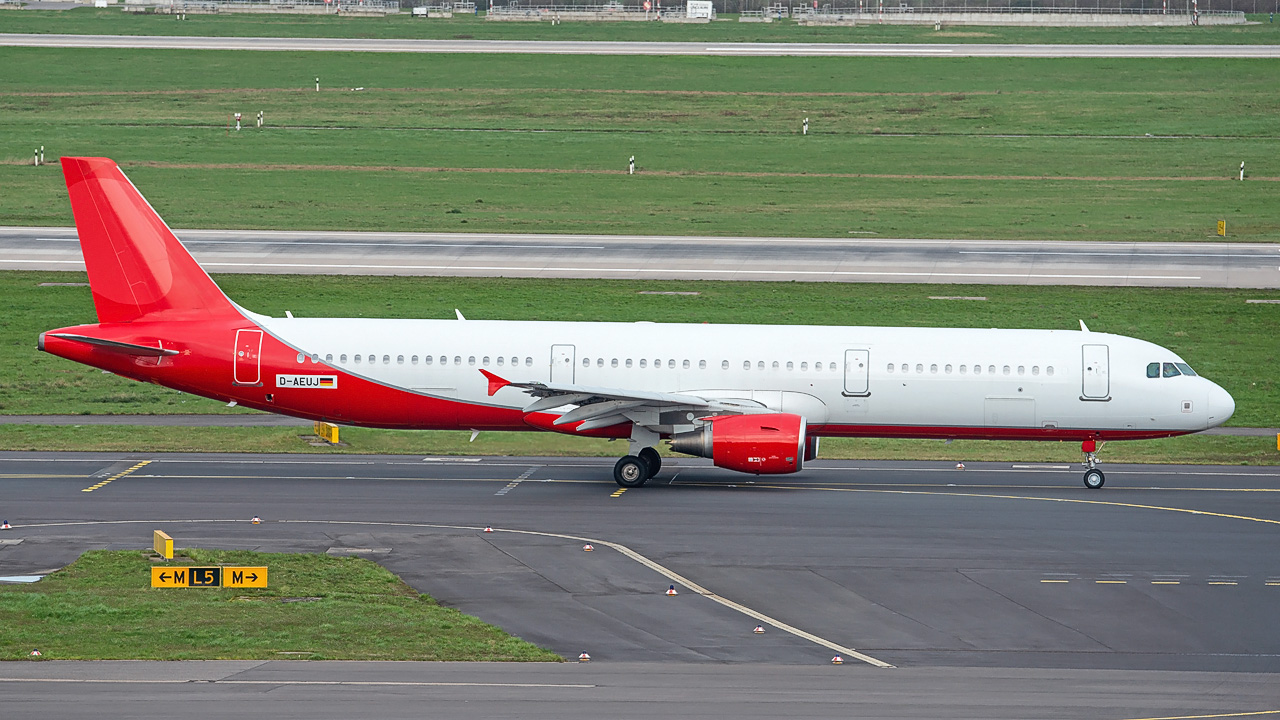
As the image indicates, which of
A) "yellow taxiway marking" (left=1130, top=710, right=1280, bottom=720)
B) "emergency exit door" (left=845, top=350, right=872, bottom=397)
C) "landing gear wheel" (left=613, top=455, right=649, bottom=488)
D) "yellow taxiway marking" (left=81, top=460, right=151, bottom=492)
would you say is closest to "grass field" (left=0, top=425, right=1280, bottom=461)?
"yellow taxiway marking" (left=81, top=460, right=151, bottom=492)

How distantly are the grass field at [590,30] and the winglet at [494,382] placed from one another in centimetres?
10538

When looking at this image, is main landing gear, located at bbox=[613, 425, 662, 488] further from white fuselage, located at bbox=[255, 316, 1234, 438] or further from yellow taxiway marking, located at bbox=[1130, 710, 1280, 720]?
yellow taxiway marking, located at bbox=[1130, 710, 1280, 720]

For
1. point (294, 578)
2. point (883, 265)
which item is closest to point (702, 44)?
point (883, 265)

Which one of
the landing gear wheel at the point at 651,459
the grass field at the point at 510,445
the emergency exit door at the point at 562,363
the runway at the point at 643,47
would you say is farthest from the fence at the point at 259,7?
the landing gear wheel at the point at 651,459

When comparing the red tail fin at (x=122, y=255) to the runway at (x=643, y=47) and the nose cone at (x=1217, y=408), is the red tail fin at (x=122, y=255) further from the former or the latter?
the runway at (x=643, y=47)

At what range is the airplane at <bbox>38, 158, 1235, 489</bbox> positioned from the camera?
3800 centimetres

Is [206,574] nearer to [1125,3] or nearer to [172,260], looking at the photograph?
[172,260]

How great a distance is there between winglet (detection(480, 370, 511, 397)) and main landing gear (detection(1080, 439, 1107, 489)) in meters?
14.9

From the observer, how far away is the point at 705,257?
67.0 m

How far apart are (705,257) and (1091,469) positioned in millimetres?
31161

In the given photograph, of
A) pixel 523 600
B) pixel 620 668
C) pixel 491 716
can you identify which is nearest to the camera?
pixel 491 716

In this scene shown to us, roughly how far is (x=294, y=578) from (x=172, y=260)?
13211 millimetres

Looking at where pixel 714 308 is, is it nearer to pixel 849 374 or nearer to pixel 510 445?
pixel 510 445

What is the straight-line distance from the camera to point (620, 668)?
77.2 feet
